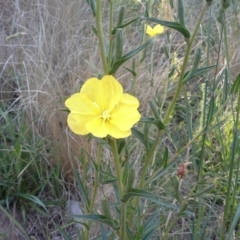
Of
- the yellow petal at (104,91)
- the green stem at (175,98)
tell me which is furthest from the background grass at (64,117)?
the yellow petal at (104,91)

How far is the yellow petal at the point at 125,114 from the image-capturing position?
2.36 feet

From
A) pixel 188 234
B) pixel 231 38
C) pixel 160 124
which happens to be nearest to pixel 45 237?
pixel 188 234

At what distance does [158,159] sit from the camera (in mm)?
1651

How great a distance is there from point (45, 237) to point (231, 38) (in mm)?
Result: 1406

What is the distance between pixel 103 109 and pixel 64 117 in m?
1.10

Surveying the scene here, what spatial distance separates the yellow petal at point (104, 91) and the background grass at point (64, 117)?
0.47 m

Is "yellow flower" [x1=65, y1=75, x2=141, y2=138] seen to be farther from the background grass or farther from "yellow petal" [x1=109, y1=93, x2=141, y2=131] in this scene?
the background grass

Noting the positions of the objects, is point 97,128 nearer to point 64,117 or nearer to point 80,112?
point 80,112

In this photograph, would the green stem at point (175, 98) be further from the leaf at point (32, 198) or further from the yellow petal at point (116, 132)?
the leaf at point (32, 198)

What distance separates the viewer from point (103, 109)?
2.57ft

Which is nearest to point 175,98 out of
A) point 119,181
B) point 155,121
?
point 155,121

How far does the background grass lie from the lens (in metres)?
1.55

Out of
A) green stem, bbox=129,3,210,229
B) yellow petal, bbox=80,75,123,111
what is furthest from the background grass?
yellow petal, bbox=80,75,123,111

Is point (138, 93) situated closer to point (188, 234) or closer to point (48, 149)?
point (48, 149)
